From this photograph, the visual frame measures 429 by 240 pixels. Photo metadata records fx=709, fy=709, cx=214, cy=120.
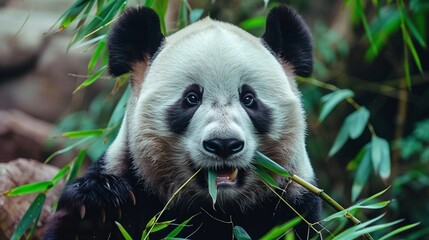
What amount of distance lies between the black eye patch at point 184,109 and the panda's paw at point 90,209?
0.32m

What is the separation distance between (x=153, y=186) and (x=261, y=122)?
1.66 feet

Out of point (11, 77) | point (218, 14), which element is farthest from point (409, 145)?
point (11, 77)

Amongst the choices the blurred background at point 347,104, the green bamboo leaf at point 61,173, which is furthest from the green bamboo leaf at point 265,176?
the blurred background at point 347,104

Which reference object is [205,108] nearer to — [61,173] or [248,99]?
[248,99]

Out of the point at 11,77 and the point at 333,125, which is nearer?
the point at 333,125

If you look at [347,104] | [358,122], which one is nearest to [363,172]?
[358,122]

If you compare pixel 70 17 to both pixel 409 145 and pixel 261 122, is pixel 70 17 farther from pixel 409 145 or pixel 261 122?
pixel 409 145

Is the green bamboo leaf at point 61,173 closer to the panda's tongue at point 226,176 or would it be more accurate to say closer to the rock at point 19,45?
the panda's tongue at point 226,176

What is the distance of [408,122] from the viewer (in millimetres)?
6543

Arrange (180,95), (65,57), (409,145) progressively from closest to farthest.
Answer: (180,95)
(409,145)
(65,57)

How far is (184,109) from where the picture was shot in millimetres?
2699

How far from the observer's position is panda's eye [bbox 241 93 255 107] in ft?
8.98

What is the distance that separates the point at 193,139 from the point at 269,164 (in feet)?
0.97

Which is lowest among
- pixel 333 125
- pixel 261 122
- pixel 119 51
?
pixel 333 125
